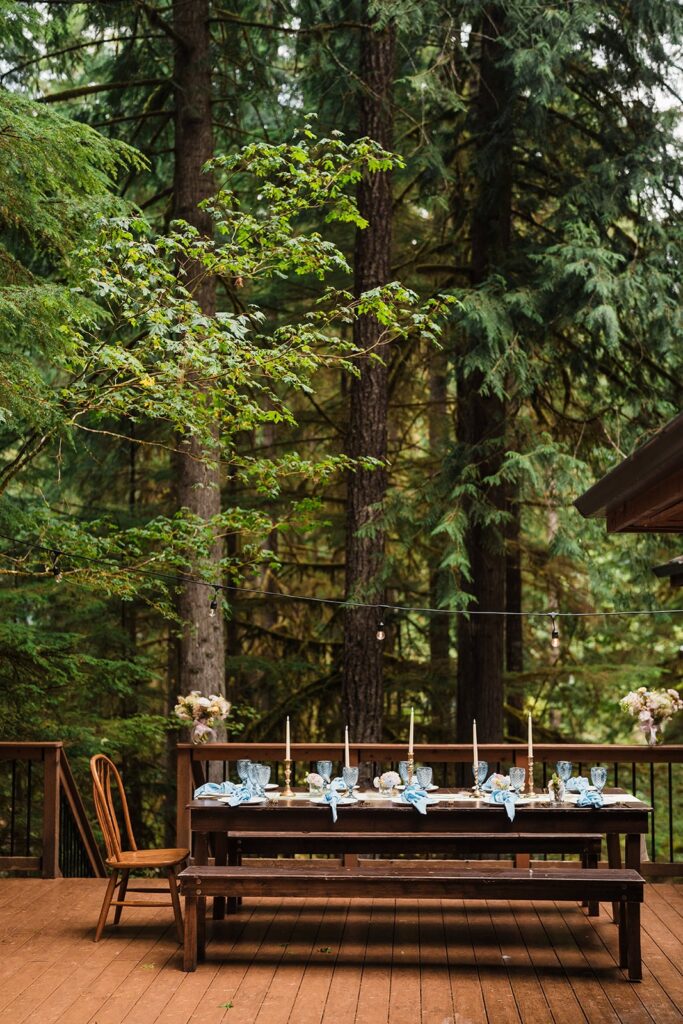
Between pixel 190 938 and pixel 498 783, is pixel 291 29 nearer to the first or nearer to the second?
pixel 498 783

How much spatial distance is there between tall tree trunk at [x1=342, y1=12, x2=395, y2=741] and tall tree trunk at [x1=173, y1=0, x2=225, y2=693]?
3.70 feet

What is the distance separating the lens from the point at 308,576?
1291cm

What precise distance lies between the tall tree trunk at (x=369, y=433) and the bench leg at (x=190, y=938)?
3.87 meters

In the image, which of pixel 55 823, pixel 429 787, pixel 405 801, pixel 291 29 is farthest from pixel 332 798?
pixel 291 29

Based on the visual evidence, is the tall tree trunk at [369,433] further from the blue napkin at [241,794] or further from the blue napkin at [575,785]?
the blue napkin at [241,794]

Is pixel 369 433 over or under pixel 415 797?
over

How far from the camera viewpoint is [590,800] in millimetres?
5973

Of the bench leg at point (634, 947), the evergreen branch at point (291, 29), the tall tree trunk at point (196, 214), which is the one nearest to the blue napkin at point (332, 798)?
the bench leg at point (634, 947)

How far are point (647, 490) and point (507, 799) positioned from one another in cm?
233

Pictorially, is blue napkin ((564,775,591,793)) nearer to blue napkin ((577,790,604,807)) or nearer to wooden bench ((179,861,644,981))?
blue napkin ((577,790,604,807))

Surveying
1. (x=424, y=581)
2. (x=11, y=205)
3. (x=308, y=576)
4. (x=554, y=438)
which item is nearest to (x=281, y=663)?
(x=308, y=576)

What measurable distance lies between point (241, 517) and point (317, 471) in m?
0.66

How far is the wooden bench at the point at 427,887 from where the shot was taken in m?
5.45

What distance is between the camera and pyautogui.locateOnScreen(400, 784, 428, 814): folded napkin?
5855 millimetres
